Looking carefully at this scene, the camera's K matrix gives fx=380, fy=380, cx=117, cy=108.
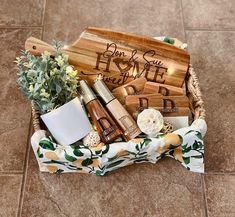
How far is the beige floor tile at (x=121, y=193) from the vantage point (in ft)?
3.37

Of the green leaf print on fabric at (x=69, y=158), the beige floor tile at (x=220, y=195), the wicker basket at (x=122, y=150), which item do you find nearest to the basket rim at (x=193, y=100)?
the wicker basket at (x=122, y=150)

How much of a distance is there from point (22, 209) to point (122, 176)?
0.29m

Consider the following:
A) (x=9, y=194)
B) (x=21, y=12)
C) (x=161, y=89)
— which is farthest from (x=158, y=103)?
(x=21, y=12)

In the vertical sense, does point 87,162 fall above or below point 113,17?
below

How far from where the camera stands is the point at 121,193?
105cm

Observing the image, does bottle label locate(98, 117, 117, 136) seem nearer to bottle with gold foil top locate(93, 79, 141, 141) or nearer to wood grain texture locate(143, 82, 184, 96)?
bottle with gold foil top locate(93, 79, 141, 141)

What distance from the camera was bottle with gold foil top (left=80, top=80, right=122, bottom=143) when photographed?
96 cm

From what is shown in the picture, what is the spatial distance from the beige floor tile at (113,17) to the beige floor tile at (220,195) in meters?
0.55

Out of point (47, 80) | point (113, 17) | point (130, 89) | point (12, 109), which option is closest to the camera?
point (47, 80)

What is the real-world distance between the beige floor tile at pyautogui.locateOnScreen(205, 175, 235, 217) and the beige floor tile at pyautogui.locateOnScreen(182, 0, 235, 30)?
592 millimetres

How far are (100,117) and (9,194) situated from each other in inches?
13.7

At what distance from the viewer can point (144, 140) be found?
3.06 feet

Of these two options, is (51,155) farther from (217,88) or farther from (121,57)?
(217,88)

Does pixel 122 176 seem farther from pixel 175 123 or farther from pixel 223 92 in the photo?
pixel 223 92
